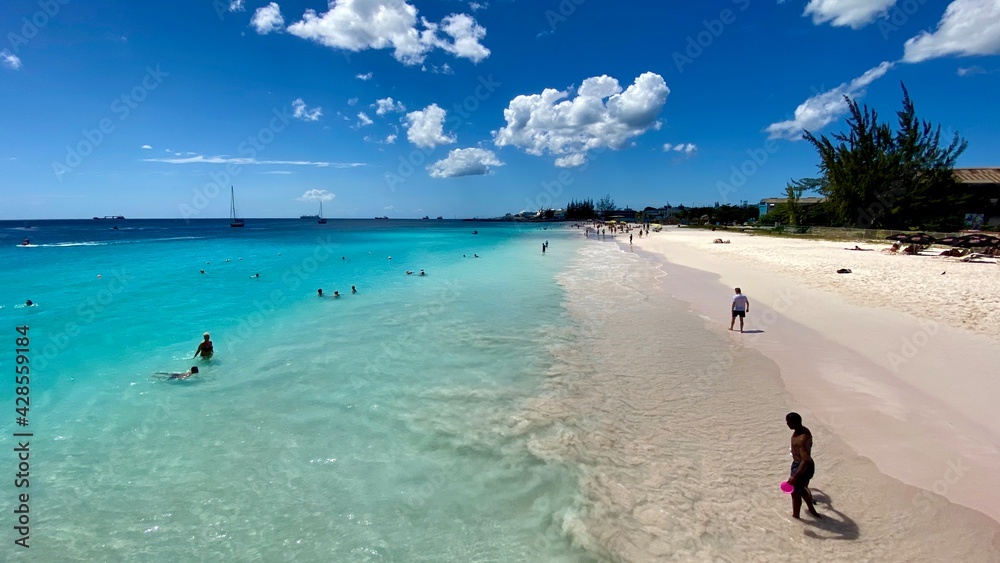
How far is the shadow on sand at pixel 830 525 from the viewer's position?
5059 millimetres

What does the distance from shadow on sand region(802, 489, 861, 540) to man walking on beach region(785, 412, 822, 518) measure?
10 centimetres

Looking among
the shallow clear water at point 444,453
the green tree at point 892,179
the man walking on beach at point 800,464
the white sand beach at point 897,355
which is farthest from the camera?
the green tree at point 892,179

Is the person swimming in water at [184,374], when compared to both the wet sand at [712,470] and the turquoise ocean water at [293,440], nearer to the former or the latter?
the turquoise ocean water at [293,440]

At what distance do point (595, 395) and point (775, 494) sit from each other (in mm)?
3967

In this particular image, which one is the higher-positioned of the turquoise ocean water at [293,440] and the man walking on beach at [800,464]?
the man walking on beach at [800,464]

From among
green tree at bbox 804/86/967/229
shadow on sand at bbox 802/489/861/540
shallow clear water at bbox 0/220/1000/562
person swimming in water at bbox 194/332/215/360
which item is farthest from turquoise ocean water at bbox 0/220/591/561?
green tree at bbox 804/86/967/229

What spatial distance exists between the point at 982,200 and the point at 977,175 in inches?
159

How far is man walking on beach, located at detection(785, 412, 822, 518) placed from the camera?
5012mm

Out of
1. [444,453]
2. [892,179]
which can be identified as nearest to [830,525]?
[444,453]

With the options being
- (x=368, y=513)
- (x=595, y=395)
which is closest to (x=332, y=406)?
(x=368, y=513)

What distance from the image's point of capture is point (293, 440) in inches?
317

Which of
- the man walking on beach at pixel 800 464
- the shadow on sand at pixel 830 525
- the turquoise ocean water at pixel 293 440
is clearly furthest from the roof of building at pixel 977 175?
the man walking on beach at pixel 800 464

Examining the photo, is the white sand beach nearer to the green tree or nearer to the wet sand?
the wet sand

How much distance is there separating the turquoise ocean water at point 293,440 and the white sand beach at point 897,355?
5159mm
